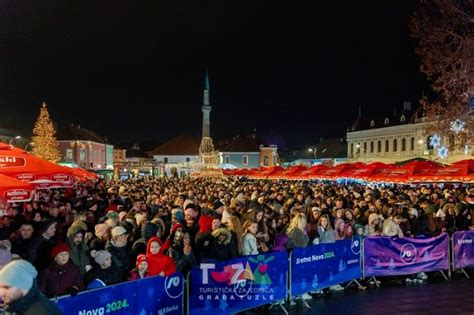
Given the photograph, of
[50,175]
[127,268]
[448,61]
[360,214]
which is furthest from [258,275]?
[448,61]

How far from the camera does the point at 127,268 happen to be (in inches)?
285

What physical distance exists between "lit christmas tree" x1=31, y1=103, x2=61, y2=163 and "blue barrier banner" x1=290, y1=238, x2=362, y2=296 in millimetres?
52596

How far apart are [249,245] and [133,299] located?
309 cm

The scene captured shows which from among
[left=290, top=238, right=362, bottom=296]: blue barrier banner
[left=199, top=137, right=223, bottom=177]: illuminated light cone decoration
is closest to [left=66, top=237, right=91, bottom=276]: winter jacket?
[left=290, top=238, right=362, bottom=296]: blue barrier banner

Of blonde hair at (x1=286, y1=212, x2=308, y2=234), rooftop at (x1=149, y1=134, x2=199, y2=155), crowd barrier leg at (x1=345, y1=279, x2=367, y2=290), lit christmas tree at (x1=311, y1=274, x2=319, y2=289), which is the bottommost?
crowd barrier leg at (x1=345, y1=279, x2=367, y2=290)

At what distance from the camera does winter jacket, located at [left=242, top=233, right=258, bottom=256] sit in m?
8.98

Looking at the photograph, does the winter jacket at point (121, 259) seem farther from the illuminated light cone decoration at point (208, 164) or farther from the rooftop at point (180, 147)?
the rooftop at point (180, 147)

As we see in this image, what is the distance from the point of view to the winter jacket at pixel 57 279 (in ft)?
19.8

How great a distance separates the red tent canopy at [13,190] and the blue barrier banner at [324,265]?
6.04m

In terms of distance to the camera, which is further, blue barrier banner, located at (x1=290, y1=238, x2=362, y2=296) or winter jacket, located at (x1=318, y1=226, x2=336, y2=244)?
winter jacket, located at (x1=318, y1=226, x2=336, y2=244)

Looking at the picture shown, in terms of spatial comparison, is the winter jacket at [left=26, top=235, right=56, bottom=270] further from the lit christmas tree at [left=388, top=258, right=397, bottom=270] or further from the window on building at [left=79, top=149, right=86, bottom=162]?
the window on building at [left=79, top=149, right=86, bottom=162]

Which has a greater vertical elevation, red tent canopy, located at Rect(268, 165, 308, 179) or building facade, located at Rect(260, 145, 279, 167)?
building facade, located at Rect(260, 145, 279, 167)

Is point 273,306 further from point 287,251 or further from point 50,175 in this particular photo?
point 50,175

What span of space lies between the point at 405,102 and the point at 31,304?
7726 cm
